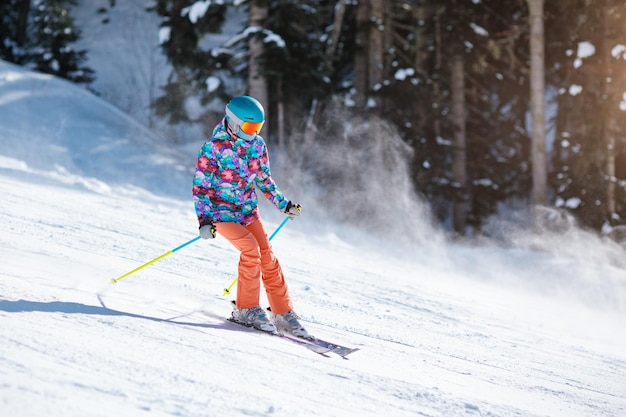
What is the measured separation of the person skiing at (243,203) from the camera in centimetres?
418

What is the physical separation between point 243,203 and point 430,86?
14020 mm

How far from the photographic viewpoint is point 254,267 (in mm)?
4230

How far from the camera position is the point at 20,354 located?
2703 millimetres

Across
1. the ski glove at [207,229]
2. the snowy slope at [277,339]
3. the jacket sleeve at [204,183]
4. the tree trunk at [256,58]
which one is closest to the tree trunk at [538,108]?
the snowy slope at [277,339]

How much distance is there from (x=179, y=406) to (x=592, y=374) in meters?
3.84

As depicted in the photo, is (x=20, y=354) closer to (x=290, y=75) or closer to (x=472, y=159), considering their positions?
(x=290, y=75)

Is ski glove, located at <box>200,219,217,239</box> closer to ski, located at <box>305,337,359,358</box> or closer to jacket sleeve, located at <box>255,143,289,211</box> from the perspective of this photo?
jacket sleeve, located at <box>255,143,289,211</box>

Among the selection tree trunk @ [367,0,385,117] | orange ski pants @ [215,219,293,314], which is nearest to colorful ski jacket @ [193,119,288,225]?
orange ski pants @ [215,219,293,314]

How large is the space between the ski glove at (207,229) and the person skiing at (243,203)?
0.04 feet

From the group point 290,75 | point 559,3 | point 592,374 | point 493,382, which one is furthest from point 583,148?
point 493,382

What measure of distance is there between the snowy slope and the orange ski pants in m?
0.33

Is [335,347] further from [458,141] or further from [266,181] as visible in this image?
[458,141]

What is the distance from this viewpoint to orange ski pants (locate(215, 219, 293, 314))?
419 centimetres

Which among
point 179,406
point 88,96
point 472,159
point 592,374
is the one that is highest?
point 472,159
